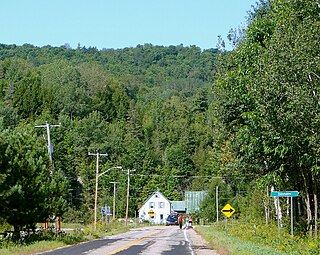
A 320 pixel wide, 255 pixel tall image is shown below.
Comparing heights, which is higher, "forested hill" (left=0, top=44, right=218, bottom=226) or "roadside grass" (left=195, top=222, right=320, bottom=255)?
"forested hill" (left=0, top=44, right=218, bottom=226)

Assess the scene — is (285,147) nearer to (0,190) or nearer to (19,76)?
(0,190)

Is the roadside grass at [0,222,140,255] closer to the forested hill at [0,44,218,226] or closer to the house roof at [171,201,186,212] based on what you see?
the forested hill at [0,44,218,226]

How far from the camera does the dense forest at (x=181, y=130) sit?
24.5m

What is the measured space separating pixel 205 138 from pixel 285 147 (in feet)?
360

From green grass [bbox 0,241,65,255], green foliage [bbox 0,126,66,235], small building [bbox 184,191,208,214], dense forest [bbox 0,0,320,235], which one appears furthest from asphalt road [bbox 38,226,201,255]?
small building [bbox 184,191,208,214]

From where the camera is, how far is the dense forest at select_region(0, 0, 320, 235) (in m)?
24.5

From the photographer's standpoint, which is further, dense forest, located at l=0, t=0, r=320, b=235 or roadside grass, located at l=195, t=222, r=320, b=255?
dense forest, located at l=0, t=0, r=320, b=235

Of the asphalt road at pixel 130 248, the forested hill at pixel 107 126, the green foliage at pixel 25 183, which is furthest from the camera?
the forested hill at pixel 107 126

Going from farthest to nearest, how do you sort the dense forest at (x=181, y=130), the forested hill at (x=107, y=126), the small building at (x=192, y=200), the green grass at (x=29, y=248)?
1. the forested hill at (x=107, y=126)
2. the small building at (x=192, y=200)
3. the green grass at (x=29, y=248)
4. the dense forest at (x=181, y=130)

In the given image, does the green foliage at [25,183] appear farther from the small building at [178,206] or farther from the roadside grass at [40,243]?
the small building at [178,206]

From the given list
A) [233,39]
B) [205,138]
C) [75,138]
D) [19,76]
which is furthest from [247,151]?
[19,76]

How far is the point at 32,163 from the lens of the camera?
33656 mm

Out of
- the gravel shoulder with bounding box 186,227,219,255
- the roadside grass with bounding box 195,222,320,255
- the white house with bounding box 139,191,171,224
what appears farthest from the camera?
the white house with bounding box 139,191,171,224

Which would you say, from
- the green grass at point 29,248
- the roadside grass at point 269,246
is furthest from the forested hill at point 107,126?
the roadside grass at point 269,246
